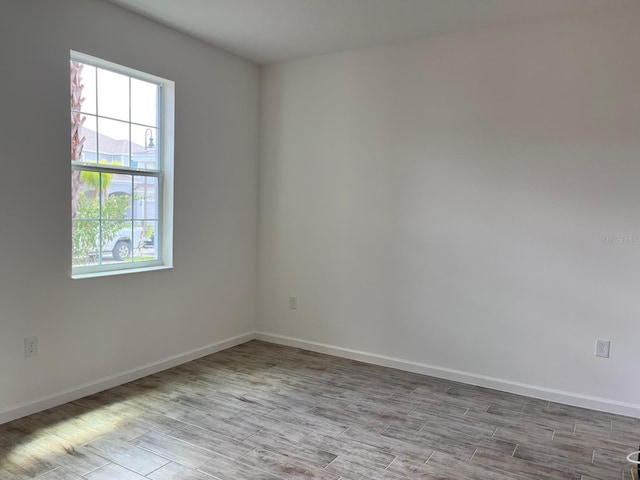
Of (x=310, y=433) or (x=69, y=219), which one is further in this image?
(x=69, y=219)

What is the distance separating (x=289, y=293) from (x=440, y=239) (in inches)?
60.4

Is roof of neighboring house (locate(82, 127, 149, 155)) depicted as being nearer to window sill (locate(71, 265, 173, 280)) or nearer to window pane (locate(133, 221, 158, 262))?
window pane (locate(133, 221, 158, 262))

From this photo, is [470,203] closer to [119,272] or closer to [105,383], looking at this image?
[119,272]

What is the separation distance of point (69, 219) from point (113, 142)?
67 centimetres

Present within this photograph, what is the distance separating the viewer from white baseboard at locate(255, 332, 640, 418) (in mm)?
3084

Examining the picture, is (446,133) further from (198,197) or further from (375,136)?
(198,197)

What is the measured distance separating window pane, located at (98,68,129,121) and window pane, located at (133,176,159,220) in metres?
0.48

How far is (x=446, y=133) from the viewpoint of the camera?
359cm

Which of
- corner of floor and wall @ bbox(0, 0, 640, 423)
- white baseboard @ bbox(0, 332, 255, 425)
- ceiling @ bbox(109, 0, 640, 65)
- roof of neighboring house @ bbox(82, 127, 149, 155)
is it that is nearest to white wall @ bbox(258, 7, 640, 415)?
corner of floor and wall @ bbox(0, 0, 640, 423)

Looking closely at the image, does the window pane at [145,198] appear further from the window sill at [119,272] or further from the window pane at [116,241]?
the window sill at [119,272]

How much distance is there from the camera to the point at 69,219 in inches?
116

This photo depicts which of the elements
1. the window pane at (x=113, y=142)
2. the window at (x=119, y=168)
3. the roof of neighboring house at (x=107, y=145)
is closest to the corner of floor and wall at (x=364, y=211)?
the window at (x=119, y=168)

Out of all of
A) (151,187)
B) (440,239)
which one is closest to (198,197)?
(151,187)

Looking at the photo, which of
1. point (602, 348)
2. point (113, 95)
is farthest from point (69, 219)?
point (602, 348)
